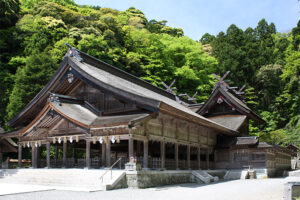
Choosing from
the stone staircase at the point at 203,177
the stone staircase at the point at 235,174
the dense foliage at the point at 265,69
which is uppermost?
the dense foliage at the point at 265,69

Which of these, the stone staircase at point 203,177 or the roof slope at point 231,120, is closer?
the stone staircase at point 203,177

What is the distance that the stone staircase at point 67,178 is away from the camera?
1448 cm

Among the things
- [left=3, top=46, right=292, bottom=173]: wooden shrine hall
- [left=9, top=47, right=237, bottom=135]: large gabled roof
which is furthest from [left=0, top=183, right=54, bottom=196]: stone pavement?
[left=9, top=47, right=237, bottom=135]: large gabled roof

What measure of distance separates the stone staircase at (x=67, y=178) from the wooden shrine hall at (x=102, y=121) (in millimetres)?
1157

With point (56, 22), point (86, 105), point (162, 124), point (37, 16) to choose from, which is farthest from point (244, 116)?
point (37, 16)

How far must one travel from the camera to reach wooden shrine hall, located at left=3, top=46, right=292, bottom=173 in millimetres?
16547

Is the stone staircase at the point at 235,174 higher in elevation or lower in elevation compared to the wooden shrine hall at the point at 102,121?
lower

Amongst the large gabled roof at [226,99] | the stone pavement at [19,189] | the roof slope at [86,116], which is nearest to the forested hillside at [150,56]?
the large gabled roof at [226,99]

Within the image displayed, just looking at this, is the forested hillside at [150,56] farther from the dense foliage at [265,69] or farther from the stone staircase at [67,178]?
the stone staircase at [67,178]

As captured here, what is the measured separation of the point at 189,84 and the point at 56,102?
3345 centimetres

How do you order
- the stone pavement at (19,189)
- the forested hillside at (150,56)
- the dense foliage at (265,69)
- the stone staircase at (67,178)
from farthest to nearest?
1. the dense foliage at (265,69)
2. the forested hillside at (150,56)
3. the stone staircase at (67,178)
4. the stone pavement at (19,189)

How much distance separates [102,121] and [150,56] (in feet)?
103

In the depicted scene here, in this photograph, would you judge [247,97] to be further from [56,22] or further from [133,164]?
[133,164]

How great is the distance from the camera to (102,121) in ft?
54.8
